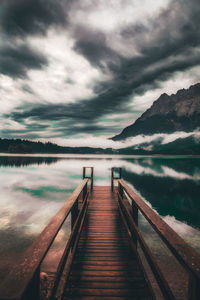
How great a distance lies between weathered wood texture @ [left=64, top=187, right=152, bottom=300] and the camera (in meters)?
2.97

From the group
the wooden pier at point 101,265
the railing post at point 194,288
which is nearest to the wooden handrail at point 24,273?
the wooden pier at point 101,265

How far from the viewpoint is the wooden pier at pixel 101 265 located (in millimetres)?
1544

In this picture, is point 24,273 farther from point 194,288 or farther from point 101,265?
point 101,265

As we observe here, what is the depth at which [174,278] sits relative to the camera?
19.9 ft

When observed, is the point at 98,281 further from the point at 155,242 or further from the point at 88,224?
the point at 155,242

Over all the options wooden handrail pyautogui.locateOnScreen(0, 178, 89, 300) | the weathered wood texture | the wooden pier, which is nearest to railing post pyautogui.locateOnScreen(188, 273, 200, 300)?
the wooden pier

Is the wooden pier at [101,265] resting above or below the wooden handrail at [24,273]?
below

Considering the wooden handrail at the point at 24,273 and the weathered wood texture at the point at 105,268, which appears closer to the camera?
the wooden handrail at the point at 24,273

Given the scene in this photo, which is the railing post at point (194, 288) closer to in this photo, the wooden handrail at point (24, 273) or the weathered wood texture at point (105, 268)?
Answer: the weathered wood texture at point (105, 268)

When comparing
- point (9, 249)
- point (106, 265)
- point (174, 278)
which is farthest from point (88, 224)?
point (9, 249)

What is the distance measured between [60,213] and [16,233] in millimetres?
8532

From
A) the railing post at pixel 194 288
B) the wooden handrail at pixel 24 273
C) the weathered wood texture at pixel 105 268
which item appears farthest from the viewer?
the weathered wood texture at pixel 105 268

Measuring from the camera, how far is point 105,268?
3.64 m

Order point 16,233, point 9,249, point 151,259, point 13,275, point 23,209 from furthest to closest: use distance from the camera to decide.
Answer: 1. point 23,209
2. point 16,233
3. point 9,249
4. point 151,259
5. point 13,275
